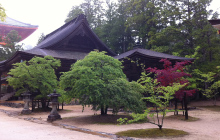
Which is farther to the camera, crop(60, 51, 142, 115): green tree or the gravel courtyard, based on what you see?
crop(60, 51, 142, 115): green tree

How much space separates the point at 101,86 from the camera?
9.52 m

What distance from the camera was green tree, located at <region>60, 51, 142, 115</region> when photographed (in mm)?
9203

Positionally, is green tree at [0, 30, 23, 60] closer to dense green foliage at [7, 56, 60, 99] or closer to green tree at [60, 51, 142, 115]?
dense green foliage at [7, 56, 60, 99]

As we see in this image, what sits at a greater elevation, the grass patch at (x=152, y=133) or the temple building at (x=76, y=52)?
the temple building at (x=76, y=52)

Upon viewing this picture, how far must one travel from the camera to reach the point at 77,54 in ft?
75.0

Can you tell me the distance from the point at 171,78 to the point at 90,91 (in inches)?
171

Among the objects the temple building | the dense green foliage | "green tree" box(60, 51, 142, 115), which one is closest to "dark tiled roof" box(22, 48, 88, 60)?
the temple building

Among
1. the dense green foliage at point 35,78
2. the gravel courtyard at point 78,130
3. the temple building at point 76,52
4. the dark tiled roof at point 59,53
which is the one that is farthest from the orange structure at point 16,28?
the gravel courtyard at point 78,130

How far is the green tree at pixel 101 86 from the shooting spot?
920 cm

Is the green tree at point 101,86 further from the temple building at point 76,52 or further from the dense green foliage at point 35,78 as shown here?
the temple building at point 76,52

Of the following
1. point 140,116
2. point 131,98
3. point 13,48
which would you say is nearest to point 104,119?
point 131,98

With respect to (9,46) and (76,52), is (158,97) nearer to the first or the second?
(76,52)

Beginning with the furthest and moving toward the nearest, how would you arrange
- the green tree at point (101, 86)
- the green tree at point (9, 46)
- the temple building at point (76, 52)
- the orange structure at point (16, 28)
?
the orange structure at point (16, 28)
the green tree at point (9, 46)
the temple building at point (76, 52)
the green tree at point (101, 86)

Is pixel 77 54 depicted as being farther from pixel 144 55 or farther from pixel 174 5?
pixel 174 5
